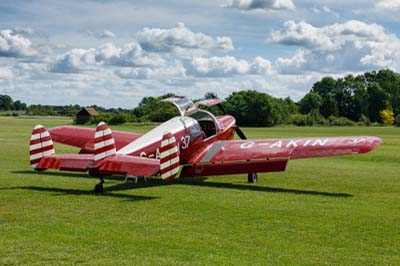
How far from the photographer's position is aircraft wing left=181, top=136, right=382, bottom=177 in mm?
12852

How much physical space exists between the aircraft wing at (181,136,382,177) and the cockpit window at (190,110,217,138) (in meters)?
1.27

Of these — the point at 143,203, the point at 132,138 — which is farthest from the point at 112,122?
the point at 143,203

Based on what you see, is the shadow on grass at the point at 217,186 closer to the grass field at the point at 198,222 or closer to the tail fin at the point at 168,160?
the grass field at the point at 198,222

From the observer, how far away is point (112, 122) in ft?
290

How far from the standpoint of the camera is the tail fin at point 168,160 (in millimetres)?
10703

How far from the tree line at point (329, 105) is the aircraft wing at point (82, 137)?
76.0 m

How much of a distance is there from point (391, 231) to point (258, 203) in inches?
116

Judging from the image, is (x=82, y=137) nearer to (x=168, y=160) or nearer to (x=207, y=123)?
(x=207, y=123)

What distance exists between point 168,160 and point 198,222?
8.13 feet

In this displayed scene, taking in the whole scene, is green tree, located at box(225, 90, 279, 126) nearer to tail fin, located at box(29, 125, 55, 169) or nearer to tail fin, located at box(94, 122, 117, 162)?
tail fin, located at box(29, 125, 55, 169)

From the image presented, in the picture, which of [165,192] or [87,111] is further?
[87,111]

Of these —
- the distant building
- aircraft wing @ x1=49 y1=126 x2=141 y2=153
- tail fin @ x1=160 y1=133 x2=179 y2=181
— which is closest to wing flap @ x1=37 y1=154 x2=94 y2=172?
tail fin @ x1=160 y1=133 x2=179 y2=181

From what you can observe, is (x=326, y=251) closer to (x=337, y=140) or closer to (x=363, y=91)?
(x=337, y=140)

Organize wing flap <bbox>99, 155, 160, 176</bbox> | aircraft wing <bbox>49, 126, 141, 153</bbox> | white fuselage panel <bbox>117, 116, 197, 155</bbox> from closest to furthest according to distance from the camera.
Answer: wing flap <bbox>99, 155, 160, 176</bbox> < white fuselage panel <bbox>117, 116, 197, 155</bbox> < aircraft wing <bbox>49, 126, 141, 153</bbox>
